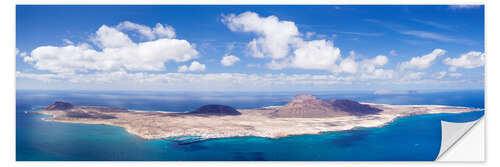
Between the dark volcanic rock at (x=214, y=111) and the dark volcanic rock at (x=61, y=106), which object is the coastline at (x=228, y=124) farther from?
the dark volcanic rock at (x=214, y=111)

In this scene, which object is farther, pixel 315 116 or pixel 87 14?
pixel 315 116

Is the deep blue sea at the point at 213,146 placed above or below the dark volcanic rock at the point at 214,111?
below

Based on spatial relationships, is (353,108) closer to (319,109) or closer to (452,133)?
(319,109)

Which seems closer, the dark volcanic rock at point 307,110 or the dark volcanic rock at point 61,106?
A: the dark volcanic rock at point 61,106

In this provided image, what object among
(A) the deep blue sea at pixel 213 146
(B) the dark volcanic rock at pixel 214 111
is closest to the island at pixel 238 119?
(B) the dark volcanic rock at pixel 214 111

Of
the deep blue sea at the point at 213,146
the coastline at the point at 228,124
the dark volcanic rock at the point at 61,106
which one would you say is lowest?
the deep blue sea at the point at 213,146

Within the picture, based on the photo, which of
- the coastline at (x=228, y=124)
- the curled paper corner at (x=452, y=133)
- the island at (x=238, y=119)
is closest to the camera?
the curled paper corner at (x=452, y=133)

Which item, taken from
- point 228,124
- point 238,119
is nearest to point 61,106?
point 228,124
